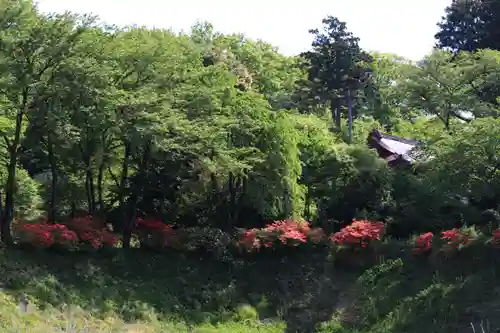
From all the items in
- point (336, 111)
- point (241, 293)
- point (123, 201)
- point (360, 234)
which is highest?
point (336, 111)

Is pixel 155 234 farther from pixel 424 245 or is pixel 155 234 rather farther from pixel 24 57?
pixel 424 245

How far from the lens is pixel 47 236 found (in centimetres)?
1550

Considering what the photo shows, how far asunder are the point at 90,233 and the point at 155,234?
2365mm

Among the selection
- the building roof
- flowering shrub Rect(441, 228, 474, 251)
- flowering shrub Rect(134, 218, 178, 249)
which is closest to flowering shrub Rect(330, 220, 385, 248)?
flowering shrub Rect(441, 228, 474, 251)

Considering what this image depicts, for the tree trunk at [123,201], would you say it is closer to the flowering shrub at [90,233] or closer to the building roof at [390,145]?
the flowering shrub at [90,233]

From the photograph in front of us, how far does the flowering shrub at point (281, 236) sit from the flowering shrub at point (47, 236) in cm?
518

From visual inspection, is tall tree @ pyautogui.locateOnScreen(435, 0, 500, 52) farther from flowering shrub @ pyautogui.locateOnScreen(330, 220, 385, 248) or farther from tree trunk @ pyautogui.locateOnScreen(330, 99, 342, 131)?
flowering shrub @ pyautogui.locateOnScreen(330, 220, 385, 248)

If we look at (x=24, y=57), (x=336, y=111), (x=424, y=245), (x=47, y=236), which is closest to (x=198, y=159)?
(x=47, y=236)

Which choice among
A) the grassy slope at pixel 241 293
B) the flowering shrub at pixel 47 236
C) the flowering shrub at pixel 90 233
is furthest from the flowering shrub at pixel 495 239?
the flowering shrub at pixel 47 236

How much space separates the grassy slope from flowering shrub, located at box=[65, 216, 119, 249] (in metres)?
0.47

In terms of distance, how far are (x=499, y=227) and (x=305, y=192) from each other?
708cm

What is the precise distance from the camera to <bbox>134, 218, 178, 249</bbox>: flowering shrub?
18.8 m

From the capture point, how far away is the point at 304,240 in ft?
63.1

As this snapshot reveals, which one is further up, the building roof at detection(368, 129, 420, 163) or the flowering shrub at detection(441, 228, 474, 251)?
the building roof at detection(368, 129, 420, 163)
